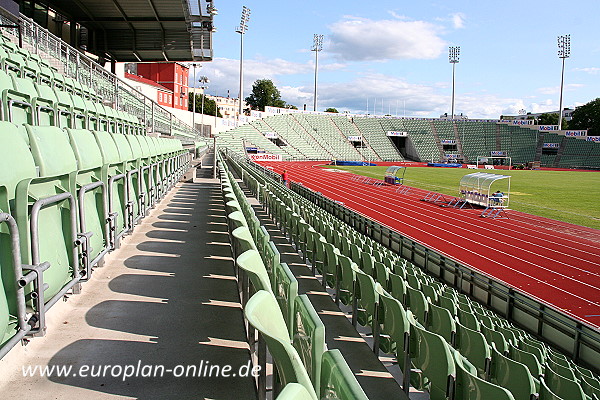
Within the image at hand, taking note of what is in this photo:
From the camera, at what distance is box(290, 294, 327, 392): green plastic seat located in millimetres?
1958

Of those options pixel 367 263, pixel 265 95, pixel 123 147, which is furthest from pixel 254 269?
pixel 265 95

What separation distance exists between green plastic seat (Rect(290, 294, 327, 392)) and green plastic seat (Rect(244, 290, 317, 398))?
129 mm

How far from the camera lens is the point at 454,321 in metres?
4.80

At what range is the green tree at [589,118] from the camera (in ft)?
269

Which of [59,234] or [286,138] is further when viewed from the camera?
[286,138]

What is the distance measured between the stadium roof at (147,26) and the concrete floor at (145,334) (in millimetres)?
17240

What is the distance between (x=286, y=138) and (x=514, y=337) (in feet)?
205

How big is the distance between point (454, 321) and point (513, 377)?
3.55 ft

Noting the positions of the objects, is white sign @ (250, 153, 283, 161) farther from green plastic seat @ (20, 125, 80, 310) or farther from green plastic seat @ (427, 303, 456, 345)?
green plastic seat @ (20, 125, 80, 310)

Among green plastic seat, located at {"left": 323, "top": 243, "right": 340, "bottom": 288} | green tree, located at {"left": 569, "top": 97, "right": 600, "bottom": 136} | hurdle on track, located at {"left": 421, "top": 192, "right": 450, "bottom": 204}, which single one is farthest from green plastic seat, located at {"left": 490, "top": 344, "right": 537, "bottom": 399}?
green tree, located at {"left": 569, "top": 97, "right": 600, "bottom": 136}

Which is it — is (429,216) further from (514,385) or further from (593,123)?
(593,123)

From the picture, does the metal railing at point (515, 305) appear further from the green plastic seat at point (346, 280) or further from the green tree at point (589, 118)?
the green tree at point (589, 118)

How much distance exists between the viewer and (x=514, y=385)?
3.71 metres

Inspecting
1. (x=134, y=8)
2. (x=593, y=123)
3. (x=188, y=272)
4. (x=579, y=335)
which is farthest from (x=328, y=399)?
(x=593, y=123)
